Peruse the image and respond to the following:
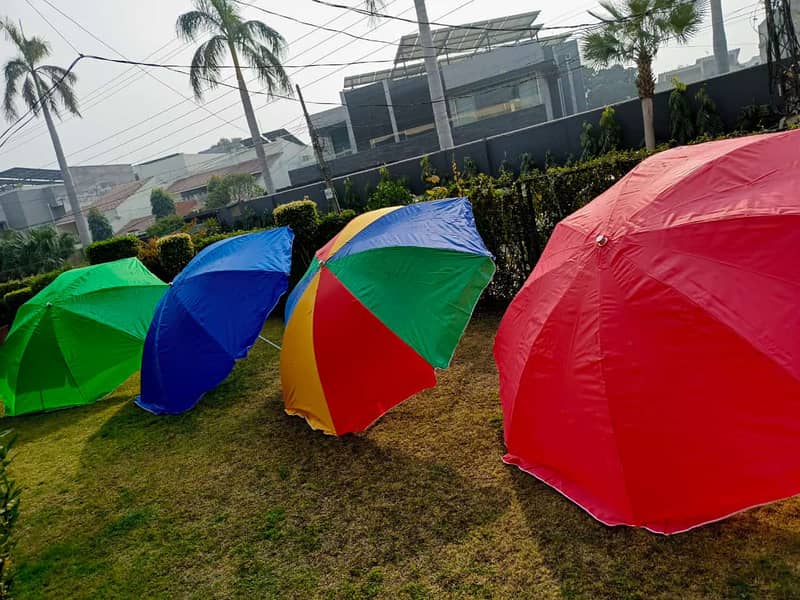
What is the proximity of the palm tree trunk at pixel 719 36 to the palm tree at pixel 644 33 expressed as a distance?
11.7 m

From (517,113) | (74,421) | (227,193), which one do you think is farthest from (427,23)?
(227,193)

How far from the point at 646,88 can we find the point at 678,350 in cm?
1480

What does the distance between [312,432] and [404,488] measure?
4.51 feet

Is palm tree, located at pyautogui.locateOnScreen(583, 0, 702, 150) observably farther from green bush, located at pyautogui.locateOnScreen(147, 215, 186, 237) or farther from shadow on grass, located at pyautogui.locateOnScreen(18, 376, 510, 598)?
green bush, located at pyautogui.locateOnScreen(147, 215, 186, 237)

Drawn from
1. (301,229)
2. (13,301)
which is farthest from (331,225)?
(13,301)

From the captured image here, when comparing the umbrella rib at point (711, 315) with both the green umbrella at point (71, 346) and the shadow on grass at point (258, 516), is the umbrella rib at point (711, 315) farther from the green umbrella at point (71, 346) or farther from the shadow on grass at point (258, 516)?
the green umbrella at point (71, 346)

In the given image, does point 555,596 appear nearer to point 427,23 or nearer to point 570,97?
point 427,23

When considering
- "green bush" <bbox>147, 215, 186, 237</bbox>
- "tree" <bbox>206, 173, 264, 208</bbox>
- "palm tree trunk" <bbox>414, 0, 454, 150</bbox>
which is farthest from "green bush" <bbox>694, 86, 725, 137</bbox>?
"tree" <bbox>206, 173, 264, 208</bbox>

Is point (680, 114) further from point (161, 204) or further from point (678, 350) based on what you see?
point (161, 204)

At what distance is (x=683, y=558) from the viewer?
2408mm

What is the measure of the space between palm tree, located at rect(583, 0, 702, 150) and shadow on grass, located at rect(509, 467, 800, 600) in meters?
14.1

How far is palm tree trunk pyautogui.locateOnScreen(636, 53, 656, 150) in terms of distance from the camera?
47.2ft

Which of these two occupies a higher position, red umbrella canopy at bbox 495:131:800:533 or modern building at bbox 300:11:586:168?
modern building at bbox 300:11:586:168

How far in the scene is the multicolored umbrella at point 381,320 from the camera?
3559 mm
